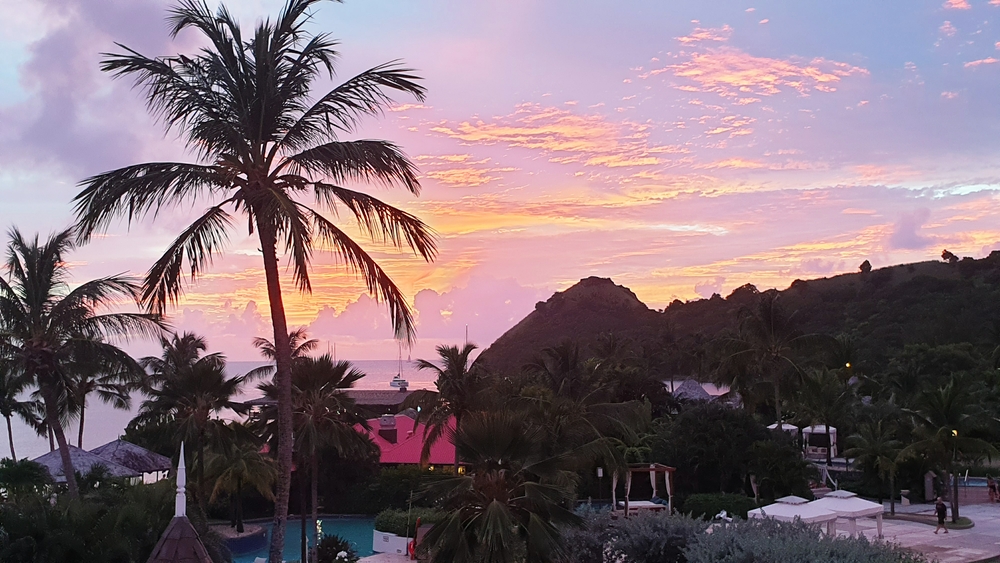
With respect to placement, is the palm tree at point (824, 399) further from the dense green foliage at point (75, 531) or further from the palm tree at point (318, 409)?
the dense green foliage at point (75, 531)

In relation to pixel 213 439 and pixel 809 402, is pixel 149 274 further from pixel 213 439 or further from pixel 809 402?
pixel 809 402

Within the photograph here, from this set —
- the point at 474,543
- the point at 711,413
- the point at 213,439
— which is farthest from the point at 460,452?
the point at 711,413

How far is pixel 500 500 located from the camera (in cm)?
980

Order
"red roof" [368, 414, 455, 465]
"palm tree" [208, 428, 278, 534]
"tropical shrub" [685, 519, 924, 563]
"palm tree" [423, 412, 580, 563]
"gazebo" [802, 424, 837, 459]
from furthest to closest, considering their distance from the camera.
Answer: "gazebo" [802, 424, 837, 459] → "red roof" [368, 414, 455, 465] → "palm tree" [208, 428, 278, 534] → "palm tree" [423, 412, 580, 563] → "tropical shrub" [685, 519, 924, 563]

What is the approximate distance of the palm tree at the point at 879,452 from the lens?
82.7 feet

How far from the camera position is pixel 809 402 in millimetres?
36781

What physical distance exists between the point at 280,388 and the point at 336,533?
19.4 meters

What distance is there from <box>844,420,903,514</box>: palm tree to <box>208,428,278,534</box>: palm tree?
19.4 m

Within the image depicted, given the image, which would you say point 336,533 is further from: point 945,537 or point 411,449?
point 945,537

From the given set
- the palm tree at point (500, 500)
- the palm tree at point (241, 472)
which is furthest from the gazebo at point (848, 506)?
the palm tree at point (241, 472)

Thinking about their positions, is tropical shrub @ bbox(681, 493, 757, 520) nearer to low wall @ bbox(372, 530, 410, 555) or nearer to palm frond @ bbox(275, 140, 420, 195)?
low wall @ bbox(372, 530, 410, 555)

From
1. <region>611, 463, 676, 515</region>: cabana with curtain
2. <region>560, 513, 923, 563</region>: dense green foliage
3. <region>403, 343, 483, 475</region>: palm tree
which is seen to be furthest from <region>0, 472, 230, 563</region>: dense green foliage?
<region>611, 463, 676, 515</region>: cabana with curtain

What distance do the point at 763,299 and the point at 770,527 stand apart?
24.2m

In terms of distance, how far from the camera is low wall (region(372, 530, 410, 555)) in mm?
23047
